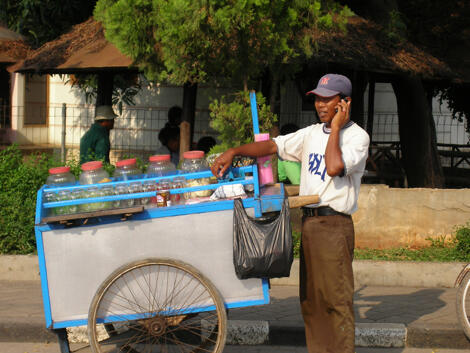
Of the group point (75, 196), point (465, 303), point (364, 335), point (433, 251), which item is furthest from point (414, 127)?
point (75, 196)

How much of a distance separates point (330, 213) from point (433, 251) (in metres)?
4.19

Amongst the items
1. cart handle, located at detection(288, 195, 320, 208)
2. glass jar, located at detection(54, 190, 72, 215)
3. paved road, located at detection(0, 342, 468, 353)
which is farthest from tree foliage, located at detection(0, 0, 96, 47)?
cart handle, located at detection(288, 195, 320, 208)

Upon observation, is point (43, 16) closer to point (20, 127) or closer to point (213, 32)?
point (20, 127)

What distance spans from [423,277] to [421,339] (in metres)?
1.67

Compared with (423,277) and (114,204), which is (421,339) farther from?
(114,204)

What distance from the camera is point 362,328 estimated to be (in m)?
5.44

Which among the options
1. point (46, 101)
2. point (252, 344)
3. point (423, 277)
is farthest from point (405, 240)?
point (46, 101)

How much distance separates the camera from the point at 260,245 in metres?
3.90

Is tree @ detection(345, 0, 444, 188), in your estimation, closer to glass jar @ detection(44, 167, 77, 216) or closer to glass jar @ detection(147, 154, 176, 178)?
glass jar @ detection(147, 154, 176, 178)

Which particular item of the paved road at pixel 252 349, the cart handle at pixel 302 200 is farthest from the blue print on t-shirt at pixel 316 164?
the paved road at pixel 252 349

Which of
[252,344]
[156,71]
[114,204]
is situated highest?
[156,71]

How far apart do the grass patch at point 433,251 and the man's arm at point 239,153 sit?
355 centimetres

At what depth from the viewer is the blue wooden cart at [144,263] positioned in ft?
13.1

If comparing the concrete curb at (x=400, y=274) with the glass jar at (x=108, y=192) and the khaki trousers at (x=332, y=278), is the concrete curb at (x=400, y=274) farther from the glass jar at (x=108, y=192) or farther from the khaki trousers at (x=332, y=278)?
the glass jar at (x=108, y=192)
